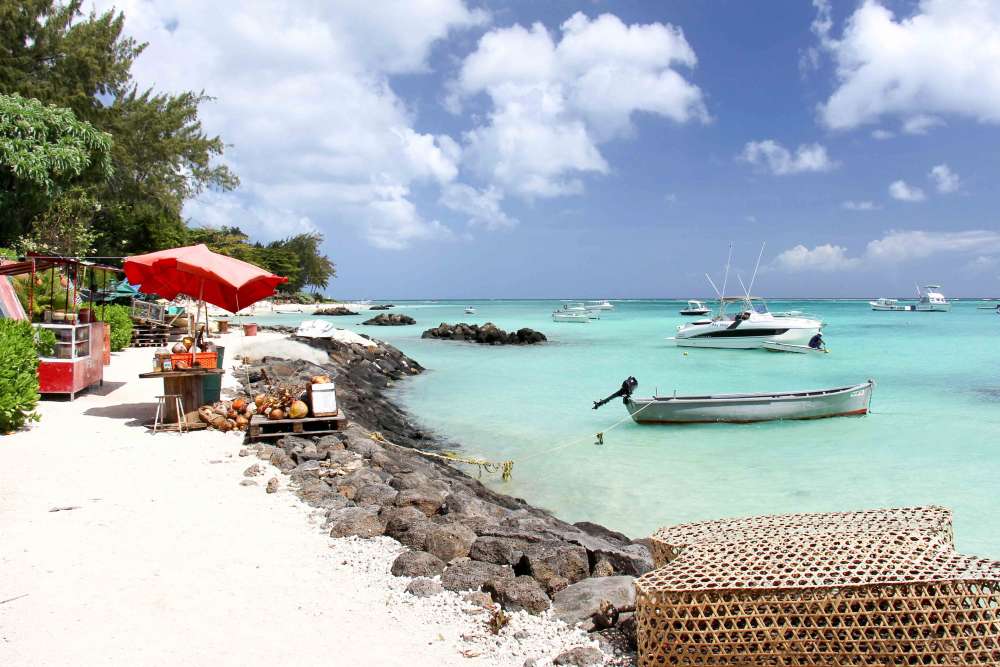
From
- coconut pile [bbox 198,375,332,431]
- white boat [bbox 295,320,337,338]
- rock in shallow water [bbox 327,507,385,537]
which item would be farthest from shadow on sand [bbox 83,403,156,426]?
white boat [bbox 295,320,337,338]

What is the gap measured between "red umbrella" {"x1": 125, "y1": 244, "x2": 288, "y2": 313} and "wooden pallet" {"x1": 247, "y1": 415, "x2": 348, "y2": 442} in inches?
80.2

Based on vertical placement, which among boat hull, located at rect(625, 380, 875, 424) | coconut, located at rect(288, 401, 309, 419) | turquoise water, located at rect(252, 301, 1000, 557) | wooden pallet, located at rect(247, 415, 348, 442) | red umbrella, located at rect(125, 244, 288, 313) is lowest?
turquoise water, located at rect(252, 301, 1000, 557)

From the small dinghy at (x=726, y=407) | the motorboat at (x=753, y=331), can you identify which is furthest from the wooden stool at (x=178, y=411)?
the motorboat at (x=753, y=331)

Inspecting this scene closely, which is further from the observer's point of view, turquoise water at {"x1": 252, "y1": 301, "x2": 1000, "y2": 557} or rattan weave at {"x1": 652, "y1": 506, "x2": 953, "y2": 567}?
turquoise water at {"x1": 252, "y1": 301, "x2": 1000, "y2": 557}

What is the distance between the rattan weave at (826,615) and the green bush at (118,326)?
1875 cm

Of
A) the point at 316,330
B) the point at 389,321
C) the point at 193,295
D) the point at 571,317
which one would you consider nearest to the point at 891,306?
the point at 571,317

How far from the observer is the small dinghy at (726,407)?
13945 millimetres

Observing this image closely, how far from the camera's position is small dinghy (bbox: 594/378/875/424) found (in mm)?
13945

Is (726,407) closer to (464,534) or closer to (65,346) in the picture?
(464,534)

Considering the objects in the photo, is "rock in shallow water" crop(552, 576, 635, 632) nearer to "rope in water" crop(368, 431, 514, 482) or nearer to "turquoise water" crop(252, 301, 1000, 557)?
"turquoise water" crop(252, 301, 1000, 557)

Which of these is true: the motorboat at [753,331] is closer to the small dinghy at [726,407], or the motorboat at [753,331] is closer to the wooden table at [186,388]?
the small dinghy at [726,407]

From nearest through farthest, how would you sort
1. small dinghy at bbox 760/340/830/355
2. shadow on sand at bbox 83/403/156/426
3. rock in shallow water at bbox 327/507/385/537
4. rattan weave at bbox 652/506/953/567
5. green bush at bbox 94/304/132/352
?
rattan weave at bbox 652/506/953/567 → rock in shallow water at bbox 327/507/385/537 → shadow on sand at bbox 83/403/156/426 → green bush at bbox 94/304/132/352 → small dinghy at bbox 760/340/830/355

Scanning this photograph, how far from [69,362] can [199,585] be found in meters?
7.76

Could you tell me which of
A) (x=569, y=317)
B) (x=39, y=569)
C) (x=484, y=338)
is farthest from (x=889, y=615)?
(x=569, y=317)
